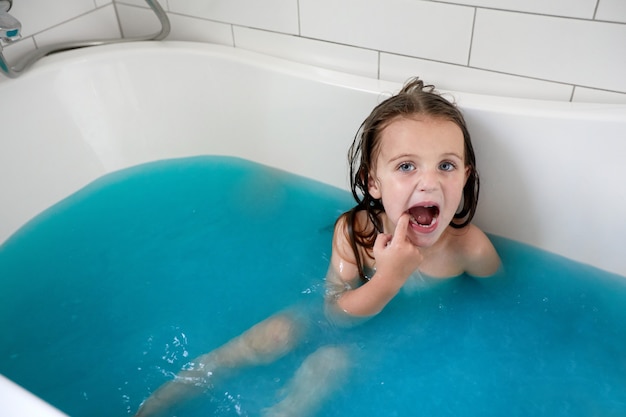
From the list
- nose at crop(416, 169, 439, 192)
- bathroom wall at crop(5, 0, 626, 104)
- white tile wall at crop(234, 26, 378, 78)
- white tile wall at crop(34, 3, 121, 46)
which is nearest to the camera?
nose at crop(416, 169, 439, 192)

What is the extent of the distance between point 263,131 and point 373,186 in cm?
47

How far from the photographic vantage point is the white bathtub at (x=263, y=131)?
3.68 feet

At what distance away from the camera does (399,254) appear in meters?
1.01

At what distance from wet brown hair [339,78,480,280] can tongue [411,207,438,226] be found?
12cm

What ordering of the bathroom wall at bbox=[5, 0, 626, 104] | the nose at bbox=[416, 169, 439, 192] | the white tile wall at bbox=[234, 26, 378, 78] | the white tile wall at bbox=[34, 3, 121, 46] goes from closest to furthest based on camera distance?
the nose at bbox=[416, 169, 439, 192]
the bathroom wall at bbox=[5, 0, 626, 104]
the white tile wall at bbox=[234, 26, 378, 78]
the white tile wall at bbox=[34, 3, 121, 46]

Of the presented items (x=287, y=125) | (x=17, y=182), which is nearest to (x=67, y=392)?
(x=17, y=182)

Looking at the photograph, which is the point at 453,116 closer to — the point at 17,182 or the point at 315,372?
the point at 315,372

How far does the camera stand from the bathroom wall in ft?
3.53

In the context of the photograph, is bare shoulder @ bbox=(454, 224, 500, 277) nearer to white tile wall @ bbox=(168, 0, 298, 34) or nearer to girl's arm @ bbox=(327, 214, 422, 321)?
girl's arm @ bbox=(327, 214, 422, 321)

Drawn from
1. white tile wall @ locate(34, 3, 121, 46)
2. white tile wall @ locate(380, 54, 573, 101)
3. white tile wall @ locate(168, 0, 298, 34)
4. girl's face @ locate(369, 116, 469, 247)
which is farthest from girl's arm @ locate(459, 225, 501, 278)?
white tile wall @ locate(34, 3, 121, 46)

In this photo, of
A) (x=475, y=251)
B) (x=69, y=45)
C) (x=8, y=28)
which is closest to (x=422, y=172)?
(x=475, y=251)

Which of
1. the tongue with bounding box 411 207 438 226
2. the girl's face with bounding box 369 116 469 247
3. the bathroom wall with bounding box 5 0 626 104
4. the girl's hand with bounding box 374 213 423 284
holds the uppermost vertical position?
the bathroom wall with bounding box 5 0 626 104

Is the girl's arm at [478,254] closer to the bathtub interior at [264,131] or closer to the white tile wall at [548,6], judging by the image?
the bathtub interior at [264,131]

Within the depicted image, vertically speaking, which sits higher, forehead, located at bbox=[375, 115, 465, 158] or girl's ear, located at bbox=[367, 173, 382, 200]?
forehead, located at bbox=[375, 115, 465, 158]
